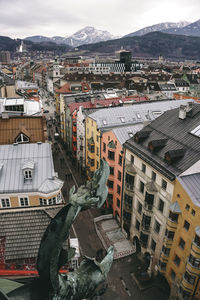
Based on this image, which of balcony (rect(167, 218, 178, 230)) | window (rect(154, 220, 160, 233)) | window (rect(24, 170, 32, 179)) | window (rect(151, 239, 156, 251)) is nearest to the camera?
balcony (rect(167, 218, 178, 230))

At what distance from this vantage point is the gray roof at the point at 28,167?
31312 mm

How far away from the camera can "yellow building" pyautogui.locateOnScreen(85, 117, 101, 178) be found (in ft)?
179

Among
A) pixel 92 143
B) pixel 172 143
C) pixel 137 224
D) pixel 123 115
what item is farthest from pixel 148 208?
pixel 123 115

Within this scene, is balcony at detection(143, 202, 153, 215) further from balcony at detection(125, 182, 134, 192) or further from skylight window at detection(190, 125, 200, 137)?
skylight window at detection(190, 125, 200, 137)

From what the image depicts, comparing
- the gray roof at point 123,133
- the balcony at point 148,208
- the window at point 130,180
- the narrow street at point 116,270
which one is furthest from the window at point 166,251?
the gray roof at point 123,133

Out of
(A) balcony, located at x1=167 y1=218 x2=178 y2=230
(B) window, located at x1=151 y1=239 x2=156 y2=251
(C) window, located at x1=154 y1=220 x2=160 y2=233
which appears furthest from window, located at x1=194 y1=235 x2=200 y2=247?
(B) window, located at x1=151 y1=239 x2=156 y2=251

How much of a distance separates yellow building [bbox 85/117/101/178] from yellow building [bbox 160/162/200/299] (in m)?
26.3

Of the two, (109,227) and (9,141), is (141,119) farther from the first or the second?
(9,141)

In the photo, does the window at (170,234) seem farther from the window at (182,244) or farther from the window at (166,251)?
the window at (166,251)

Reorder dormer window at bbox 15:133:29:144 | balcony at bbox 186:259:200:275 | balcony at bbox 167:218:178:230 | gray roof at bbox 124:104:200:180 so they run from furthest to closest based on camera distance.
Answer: dormer window at bbox 15:133:29:144 → gray roof at bbox 124:104:200:180 → balcony at bbox 167:218:178:230 → balcony at bbox 186:259:200:275

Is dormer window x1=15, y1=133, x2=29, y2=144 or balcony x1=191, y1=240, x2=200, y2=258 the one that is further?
dormer window x1=15, y1=133, x2=29, y2=144

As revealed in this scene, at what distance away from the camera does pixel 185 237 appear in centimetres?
2898

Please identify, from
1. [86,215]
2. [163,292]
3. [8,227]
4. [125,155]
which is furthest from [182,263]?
[86,215]

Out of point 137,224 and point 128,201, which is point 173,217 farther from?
point 128,201
